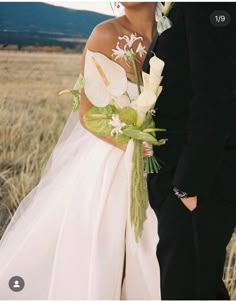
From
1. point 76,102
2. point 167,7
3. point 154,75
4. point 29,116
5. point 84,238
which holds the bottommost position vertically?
point 84,238

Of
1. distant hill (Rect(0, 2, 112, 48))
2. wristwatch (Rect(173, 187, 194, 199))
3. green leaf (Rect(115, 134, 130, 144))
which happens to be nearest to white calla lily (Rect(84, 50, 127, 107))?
green leaf (Rect(115, 134, 130, 144))

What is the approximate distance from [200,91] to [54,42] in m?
0.69

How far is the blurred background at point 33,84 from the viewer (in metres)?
1.82

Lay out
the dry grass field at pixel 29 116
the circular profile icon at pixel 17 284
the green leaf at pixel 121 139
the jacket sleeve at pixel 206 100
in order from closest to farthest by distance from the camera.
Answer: the jacket sleeve at pixel 206 100
the green leaf at pixel 121 139
the circular profile icon at pixel 17 284
the dry grass field at pixel 29 116

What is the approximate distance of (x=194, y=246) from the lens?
1442 millimetres

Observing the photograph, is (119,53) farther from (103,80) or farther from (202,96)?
(202,96)

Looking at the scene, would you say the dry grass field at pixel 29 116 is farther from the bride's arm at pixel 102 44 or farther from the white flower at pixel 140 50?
the white flower at pixel 140 50

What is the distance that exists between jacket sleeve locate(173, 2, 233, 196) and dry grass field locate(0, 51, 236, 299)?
55 cm

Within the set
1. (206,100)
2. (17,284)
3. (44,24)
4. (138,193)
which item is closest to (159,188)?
(138,193)

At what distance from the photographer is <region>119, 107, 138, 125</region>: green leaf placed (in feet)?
5.08

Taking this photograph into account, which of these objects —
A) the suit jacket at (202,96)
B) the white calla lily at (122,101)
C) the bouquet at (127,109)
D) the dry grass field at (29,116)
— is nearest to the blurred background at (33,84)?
the dry grass field at (29,116)

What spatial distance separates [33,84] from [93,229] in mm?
552

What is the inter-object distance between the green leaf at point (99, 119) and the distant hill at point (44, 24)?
35 centimetres

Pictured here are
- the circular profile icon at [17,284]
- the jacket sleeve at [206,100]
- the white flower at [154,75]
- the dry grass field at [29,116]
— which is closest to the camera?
the jacket sleeve at [206,100]
